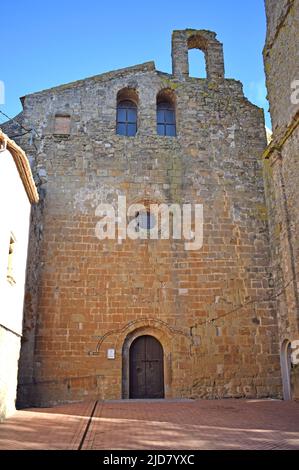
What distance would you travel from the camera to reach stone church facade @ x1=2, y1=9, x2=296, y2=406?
35.0 ft

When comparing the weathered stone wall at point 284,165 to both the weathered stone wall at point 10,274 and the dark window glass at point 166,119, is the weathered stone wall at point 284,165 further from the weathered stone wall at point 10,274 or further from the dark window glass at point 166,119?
the weathered stone wall at point 10,274

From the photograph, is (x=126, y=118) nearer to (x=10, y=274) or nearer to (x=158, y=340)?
(x=158, y=340)

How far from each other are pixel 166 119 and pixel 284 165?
4226 millimetres

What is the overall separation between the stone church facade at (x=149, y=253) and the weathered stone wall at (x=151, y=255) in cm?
3

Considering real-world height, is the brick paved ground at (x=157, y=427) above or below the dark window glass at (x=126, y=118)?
below

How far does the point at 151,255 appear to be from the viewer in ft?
38.1

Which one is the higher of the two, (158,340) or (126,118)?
(126,118)

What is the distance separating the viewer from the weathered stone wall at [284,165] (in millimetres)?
10531

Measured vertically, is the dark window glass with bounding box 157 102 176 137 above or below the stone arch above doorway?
above

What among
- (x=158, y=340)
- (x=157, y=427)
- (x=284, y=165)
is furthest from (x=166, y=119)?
(x=157, y=427)

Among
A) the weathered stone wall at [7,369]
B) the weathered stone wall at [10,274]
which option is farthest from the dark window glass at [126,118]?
the weathered stone wall at [7,369]

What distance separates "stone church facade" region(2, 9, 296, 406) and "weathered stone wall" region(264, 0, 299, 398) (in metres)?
0.41

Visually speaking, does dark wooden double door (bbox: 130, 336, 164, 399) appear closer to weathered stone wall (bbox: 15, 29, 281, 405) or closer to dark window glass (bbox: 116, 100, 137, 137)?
weathered stone wall (bbox: 15, 29, 281, 405)

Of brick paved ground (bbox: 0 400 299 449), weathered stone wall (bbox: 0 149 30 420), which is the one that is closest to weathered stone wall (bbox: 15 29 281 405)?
brick paved ground (bbox: 0 400 299 449)
